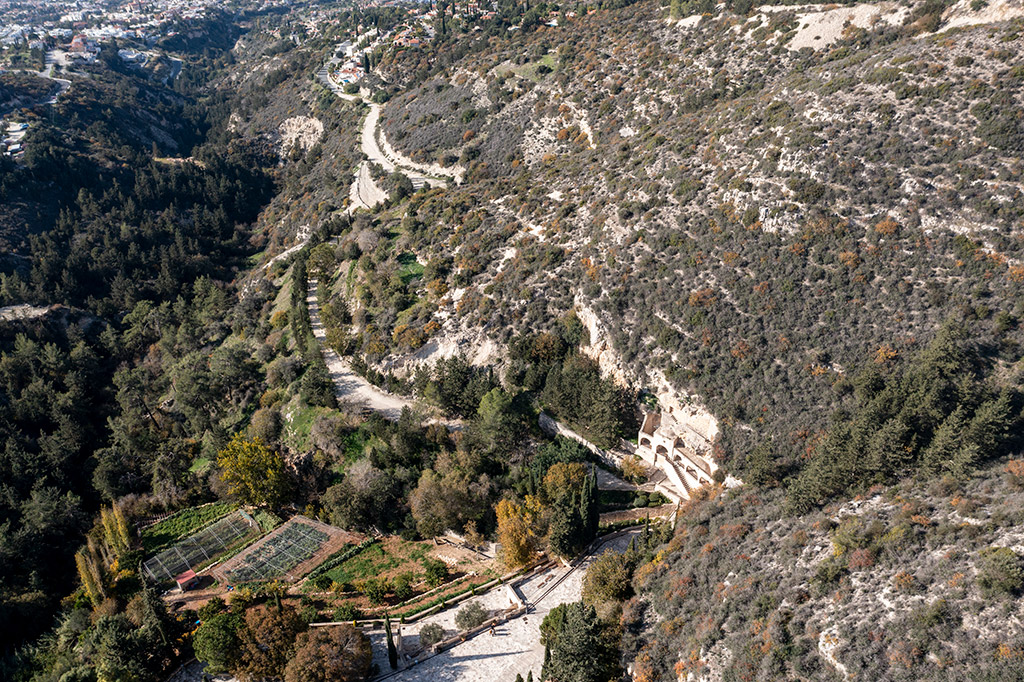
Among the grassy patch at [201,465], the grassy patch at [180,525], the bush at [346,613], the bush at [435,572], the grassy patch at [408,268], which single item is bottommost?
the bush at [435,572]

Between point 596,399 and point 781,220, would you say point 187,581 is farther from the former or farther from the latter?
point 781,220

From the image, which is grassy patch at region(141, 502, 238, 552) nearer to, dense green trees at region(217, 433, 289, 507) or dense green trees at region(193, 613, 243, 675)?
dense green trees at region(217, 433, 289, 507)

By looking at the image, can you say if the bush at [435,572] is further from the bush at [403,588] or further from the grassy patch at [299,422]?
the grassy patch at [299,422]

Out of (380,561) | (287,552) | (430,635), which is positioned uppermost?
(287,552)

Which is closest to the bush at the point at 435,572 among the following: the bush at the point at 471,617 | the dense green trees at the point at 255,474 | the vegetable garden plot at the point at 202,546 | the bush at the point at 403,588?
the bush at the point at 403,588

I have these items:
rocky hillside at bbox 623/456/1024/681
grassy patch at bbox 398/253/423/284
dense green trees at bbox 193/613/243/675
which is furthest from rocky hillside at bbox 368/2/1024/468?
dense green trees at bbox 193/613/243/675

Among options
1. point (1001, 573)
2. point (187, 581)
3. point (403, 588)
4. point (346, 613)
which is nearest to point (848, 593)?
point (1001, 573)
